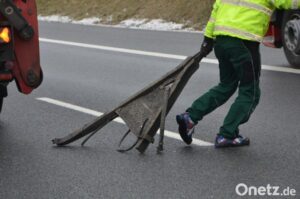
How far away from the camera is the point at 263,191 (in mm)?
5602

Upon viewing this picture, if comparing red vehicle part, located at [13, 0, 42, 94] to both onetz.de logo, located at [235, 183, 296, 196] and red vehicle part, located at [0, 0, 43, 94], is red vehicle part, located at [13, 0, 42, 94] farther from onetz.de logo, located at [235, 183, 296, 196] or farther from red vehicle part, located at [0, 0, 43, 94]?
onetz.de logo, located at [235, 183, 296, 196]

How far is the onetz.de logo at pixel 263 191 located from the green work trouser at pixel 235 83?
48.3 inches

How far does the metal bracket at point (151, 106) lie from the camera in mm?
6785

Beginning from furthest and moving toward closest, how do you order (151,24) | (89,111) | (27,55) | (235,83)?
(151,24) < (89,111) < (27,55) < (235,83)

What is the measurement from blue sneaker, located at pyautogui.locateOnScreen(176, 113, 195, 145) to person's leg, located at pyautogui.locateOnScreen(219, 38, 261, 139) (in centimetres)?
27

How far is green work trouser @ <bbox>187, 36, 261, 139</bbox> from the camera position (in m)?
6.73

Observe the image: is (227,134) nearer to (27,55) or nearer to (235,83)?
(235,83)

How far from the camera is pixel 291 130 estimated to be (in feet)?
24.6

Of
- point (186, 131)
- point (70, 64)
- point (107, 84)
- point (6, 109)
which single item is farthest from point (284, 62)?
point (186, 131)

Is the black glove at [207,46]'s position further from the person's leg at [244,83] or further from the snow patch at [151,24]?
the snow patch at [151,24]

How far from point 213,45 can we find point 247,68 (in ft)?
1.32

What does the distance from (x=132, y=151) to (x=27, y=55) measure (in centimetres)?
125

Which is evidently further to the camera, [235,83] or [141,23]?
[141,23]

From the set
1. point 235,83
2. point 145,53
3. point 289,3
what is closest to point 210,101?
point 235,83
